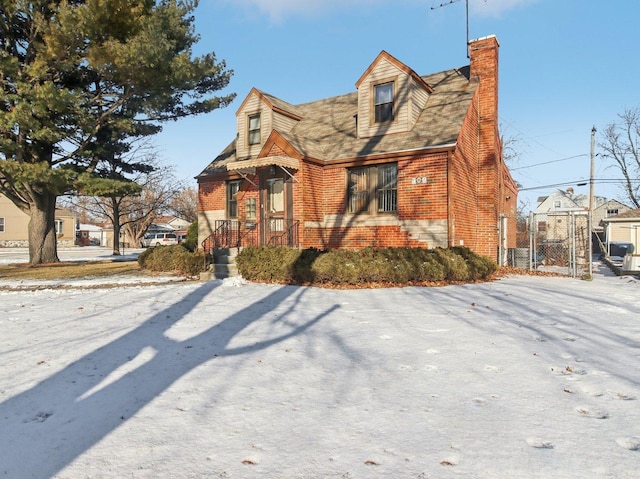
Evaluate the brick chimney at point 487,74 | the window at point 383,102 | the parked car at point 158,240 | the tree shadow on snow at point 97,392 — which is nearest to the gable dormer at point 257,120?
the window at point 383,102

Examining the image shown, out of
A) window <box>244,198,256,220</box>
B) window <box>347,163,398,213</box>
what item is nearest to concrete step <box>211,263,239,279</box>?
window <box>244,198,256,220</box>

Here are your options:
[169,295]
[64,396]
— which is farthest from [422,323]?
[169,295]

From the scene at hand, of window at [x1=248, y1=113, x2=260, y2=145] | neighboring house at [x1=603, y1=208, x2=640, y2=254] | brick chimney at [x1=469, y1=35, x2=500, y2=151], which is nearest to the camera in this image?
brick chimney at [x1=469, y1=35, x2=500, y2=151]

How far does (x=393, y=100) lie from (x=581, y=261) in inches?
491

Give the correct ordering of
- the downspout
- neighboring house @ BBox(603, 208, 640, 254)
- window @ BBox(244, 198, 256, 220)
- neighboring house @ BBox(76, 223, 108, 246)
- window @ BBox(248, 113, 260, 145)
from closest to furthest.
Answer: the downspout < window @ BBox(244, 198, 256, 220) < window @ BBox(248, 113, 260, 145) < neighboring house @ BBox(603, 208, 640, 254) < neighboring house @ BBox(76, 223, 108, 246)

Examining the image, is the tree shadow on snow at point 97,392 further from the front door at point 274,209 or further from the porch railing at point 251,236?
the front door at point 274,209

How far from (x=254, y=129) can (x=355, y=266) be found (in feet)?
32.1

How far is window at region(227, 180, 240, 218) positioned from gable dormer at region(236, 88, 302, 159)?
4.09 feet

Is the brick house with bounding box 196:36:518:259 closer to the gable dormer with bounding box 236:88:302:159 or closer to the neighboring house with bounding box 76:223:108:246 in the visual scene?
the gable dormer with bounding box 236:88:302:159

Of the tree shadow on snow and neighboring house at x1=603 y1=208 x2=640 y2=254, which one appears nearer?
the tree shadow on snow

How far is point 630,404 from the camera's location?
11.4 ft

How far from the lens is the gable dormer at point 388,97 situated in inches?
583

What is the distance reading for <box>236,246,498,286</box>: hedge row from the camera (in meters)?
10.4

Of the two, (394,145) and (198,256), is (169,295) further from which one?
(394,145)
